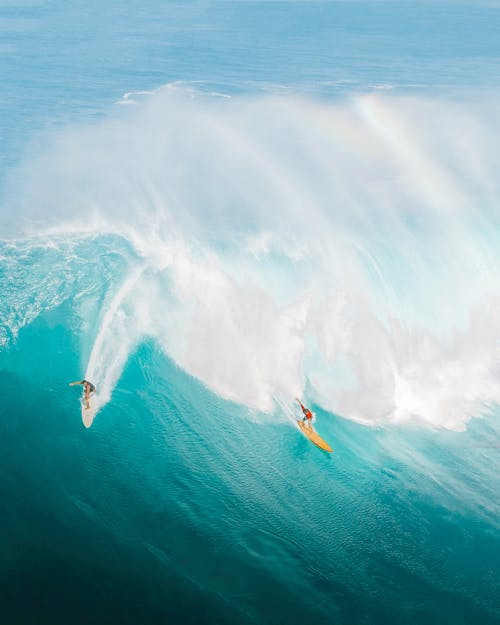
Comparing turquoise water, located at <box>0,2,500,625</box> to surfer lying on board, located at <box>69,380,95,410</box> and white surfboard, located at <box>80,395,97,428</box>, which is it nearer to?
white surfboard, located at <box>80,395,97,428</box>

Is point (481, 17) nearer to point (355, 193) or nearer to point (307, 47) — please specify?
point (307, 47)

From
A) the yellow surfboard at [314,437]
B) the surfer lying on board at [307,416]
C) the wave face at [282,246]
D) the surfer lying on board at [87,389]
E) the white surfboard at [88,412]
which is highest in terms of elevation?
the wave face at [282,246]

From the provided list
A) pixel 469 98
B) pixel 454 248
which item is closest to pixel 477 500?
pixel 454 248

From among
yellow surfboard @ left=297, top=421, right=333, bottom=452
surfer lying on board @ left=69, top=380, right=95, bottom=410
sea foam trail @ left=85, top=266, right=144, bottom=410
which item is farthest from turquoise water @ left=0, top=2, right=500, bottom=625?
surfer lying on board @ left=69, top=380, right=95, bottom=410

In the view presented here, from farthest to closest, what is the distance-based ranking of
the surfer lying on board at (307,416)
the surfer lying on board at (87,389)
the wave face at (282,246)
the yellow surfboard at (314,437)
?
the wave face at (282,246) < the surfer lying on board at (87,389) < the surfer lying on board at (307,416) < the yellow surfboard at (314,437)

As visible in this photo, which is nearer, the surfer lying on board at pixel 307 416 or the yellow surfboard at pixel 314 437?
the yellow surfboard at pixel 314 437

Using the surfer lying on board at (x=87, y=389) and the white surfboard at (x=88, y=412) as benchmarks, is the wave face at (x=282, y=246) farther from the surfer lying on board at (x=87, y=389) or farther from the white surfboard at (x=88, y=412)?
the surfer lying on board at (x=87, y=389)

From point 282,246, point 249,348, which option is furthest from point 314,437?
point 282,246

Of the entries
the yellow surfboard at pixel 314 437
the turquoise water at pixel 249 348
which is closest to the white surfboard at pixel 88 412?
the turquoise water at pixel 249 348

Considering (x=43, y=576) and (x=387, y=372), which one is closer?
(x=43, y=576)
